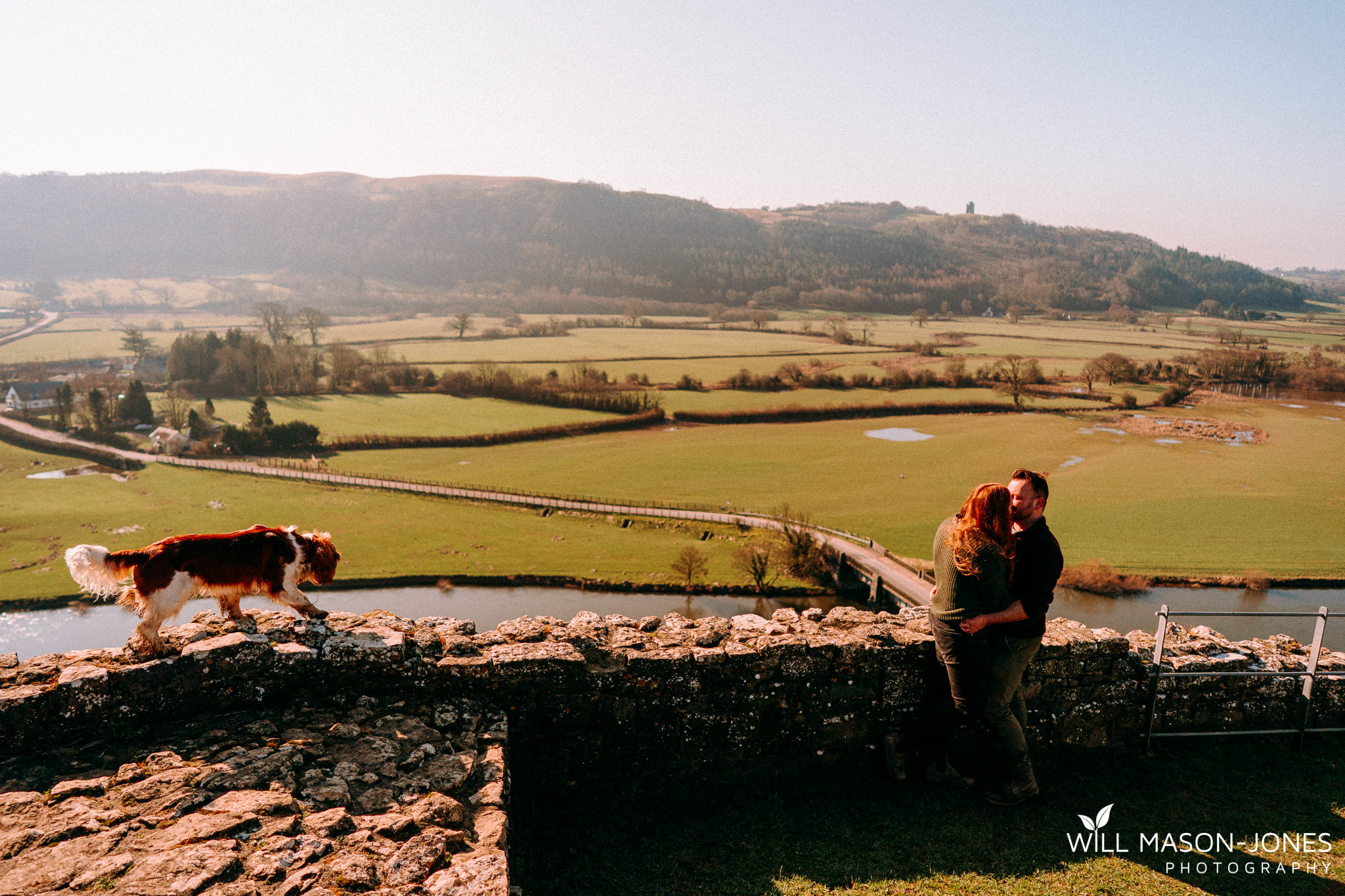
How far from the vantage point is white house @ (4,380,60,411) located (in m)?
88.7

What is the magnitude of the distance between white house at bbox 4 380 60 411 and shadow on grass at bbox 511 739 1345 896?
4347 inches

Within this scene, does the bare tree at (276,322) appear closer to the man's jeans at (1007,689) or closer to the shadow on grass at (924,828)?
the shadow on grass at (924,828)


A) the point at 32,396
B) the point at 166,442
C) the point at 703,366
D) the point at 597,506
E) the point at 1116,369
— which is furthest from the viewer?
the point at 703,366

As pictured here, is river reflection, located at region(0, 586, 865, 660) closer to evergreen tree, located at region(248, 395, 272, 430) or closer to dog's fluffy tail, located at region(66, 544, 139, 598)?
dog's fluffy tail, located at region(66, 544, 139, 598)

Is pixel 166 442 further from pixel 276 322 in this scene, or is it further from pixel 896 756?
pixel 896 756

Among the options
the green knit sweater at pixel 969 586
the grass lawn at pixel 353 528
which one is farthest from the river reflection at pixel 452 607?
the green knit sweater at pixel 969 586

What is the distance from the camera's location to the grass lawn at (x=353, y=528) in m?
43.5

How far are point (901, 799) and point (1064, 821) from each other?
139 centimetres

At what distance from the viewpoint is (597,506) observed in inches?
2179

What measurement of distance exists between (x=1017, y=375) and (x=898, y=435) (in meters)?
27.4

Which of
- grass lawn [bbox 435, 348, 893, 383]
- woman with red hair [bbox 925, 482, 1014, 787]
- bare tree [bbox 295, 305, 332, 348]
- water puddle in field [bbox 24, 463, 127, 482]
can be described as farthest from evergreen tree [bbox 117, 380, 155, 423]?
woman with red hair [bbox 925, 482, 1014, 787]

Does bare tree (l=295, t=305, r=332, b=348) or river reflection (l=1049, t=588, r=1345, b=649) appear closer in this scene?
river reflection (l=1049, t=588, r=1345, b=649)

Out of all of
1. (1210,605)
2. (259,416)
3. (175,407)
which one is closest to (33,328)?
(175,407)

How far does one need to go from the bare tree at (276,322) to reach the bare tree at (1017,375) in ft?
382
